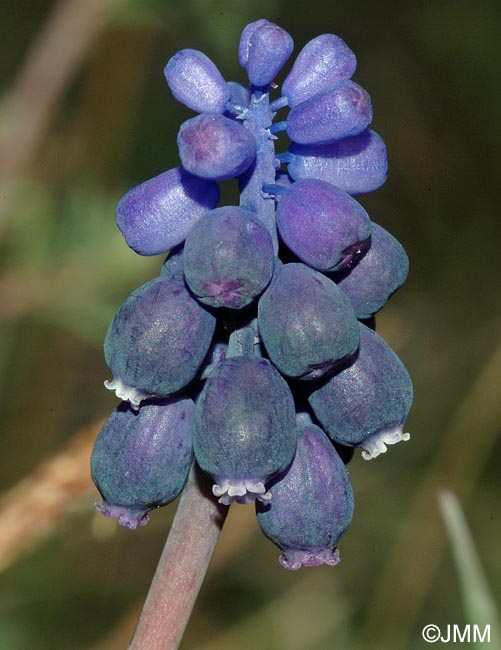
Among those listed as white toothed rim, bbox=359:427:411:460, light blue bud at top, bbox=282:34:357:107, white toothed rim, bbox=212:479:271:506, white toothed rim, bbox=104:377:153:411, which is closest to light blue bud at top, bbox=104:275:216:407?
white toothed rim, bbox=104:377:153:411

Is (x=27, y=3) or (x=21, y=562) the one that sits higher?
(x=27, y=3)

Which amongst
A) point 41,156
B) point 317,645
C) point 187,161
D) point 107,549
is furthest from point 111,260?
point 187,161

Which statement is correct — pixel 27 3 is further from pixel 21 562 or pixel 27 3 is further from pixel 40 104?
pixel 21 562

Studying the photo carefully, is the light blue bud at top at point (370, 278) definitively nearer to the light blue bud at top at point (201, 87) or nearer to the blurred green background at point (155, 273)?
the light blue bud at top at point (201, 87)

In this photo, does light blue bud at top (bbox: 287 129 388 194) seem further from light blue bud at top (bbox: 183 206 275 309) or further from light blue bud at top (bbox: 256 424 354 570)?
light blue bud at top (bbox: 256 424 354 570)

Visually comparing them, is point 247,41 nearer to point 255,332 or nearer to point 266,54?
point 266,54

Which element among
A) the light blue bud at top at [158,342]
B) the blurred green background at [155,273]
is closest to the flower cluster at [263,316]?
the light blue bud at top at [158,342]
